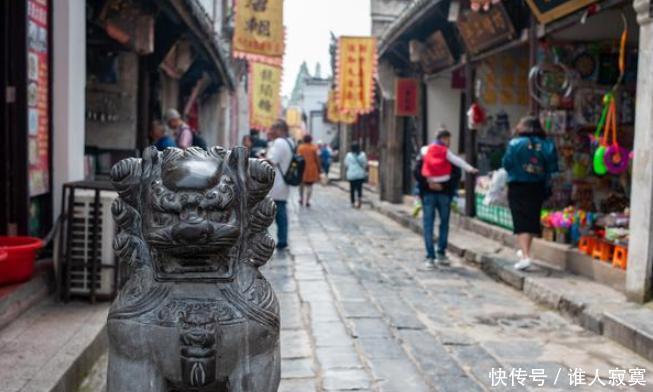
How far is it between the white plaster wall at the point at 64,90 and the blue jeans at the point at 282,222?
144 inches

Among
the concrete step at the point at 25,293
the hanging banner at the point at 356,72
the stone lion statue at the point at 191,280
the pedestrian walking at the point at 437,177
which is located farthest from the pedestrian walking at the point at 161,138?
the hanging banner at the point at 356,72

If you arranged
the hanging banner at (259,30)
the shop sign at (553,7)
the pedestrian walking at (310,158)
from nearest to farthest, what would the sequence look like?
the shop sign at (553,7)
the hanging banner at (259,30)
the pedestrian walking at (310,158)

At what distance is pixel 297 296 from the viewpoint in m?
7.79

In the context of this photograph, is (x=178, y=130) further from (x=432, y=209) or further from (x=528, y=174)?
(x=528, y=174)

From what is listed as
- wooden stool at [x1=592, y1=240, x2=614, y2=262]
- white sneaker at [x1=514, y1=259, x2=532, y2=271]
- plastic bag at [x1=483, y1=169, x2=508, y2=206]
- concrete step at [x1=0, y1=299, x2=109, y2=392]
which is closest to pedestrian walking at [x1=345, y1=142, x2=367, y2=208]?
plastic bag at [x1=483, y1=169, x2=508, y2=206]

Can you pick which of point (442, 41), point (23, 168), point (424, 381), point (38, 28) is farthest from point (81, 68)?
point (442, 41)

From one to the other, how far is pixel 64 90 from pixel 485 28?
6809 millimetres

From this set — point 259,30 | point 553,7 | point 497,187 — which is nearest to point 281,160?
point 497,187

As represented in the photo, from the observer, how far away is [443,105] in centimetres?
1700

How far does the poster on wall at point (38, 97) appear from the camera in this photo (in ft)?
21.2

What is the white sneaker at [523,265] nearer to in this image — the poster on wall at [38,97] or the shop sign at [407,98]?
the poster on wall at [38,97]

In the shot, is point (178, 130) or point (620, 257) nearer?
point (620, 257)

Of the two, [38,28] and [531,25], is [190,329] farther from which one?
[531,25]

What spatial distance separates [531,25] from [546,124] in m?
1.35
